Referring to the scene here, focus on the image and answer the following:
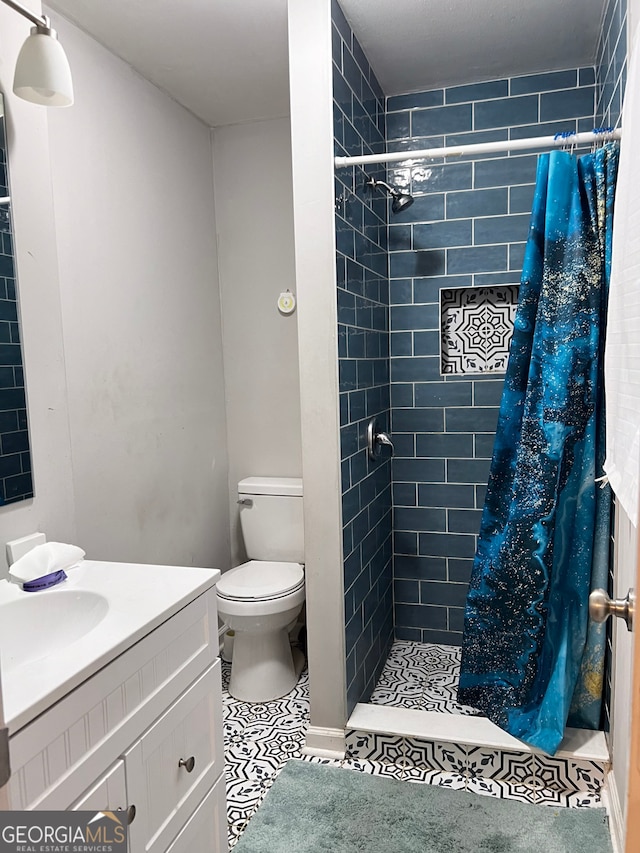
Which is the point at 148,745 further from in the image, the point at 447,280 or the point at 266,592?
the point at 447,280

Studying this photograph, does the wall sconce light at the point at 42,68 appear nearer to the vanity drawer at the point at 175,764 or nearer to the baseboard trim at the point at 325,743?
the vanity drawer at the point at 175,764

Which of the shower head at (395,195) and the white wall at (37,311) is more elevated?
the shower head at (395,195)

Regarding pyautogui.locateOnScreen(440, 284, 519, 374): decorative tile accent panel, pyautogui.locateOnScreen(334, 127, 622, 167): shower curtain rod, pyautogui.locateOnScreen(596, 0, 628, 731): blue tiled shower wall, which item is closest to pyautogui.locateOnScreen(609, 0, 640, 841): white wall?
pyautogui.locateOnScreen(596, 0, 628, 731): blue tiled shower wall

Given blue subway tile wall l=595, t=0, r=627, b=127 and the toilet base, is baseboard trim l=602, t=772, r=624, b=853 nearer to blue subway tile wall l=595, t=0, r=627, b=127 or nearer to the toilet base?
the toilet base

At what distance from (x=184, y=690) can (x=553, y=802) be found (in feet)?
4.37

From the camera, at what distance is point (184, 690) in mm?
1363

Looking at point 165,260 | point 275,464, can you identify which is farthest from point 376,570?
point 165,260

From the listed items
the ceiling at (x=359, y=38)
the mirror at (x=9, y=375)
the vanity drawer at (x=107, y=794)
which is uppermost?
the ceiling at (x=359, y=38)

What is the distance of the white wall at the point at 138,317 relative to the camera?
2104mm

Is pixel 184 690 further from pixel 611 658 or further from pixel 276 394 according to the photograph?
pixel 276 394

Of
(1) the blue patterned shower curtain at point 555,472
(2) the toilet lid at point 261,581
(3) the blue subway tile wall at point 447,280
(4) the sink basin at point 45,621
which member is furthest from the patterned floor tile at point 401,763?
(4) the sink basin at point 45,621

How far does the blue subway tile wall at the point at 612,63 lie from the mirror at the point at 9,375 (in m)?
1.68

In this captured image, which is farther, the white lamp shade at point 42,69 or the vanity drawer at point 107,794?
the white lamp shade at point 42,69

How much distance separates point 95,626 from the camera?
4.30 feet
